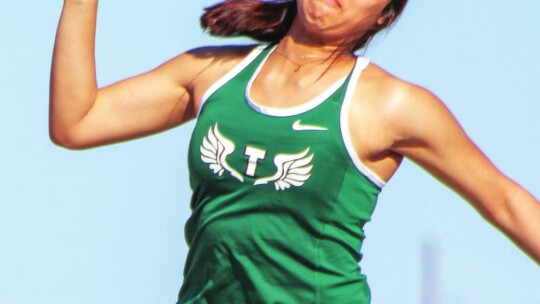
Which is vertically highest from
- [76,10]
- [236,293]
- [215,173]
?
[76,10]

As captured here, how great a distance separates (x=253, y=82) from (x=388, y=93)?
16.0 inches

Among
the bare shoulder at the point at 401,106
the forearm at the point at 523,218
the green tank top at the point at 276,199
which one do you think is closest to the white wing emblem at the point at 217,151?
the green tank top at the point at 276,199

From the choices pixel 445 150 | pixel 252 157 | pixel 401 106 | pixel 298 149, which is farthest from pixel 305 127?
pixel 445 150

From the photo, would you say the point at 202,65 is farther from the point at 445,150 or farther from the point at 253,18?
the point at 445,150

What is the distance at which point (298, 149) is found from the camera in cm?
482

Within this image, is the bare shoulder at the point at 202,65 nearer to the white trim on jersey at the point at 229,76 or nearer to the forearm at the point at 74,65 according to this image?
the white trim on jersey at the point at 229,76

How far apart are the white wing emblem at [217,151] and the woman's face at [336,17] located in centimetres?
41

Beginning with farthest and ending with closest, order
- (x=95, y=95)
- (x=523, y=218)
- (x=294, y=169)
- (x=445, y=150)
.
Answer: (x=95, y=95)
(x=523, y=218)
(x=445, y=150)
(x=294, y=169)

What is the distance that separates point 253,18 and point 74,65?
568 millimetres

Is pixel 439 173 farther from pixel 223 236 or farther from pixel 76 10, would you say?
pixel 76 10

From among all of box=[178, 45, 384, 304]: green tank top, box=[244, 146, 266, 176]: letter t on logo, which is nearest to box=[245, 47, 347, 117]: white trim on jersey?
box=[178, 45, 384, 304]: green tank top

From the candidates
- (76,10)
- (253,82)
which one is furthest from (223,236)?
(76,10)

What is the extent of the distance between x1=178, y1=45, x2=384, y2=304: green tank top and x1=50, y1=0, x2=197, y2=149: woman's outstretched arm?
0.70 feet

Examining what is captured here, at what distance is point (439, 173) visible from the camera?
501 cm
